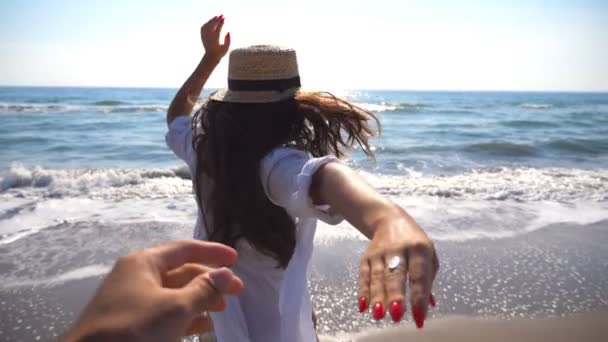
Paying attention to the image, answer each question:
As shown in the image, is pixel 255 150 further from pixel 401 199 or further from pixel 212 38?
pixel 401 199

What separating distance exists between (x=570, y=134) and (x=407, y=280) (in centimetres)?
1826

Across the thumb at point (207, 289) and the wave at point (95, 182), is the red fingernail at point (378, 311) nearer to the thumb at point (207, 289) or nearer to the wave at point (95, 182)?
the thumb at point (207, 289)

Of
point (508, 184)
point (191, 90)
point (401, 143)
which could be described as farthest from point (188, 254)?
point (401, 143)

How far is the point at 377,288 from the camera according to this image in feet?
2.40

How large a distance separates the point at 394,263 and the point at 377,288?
51mm

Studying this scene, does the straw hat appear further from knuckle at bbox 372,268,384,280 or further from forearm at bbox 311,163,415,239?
knuckle at bbox 372,268,384,280

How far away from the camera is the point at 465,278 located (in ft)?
13.1

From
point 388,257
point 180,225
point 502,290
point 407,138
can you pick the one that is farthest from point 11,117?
point 388,257

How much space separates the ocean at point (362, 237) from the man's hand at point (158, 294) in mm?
1127

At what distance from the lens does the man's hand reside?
0.64 m

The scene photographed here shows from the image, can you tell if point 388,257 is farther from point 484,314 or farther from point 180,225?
point 180,225

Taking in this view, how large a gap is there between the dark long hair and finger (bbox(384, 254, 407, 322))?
0.75 metres

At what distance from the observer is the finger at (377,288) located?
702 mm

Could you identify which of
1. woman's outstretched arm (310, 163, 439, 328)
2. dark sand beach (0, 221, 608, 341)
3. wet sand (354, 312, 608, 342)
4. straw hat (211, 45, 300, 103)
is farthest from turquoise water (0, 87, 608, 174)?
woman's outstretched arm (310, 163, 439, 328)
